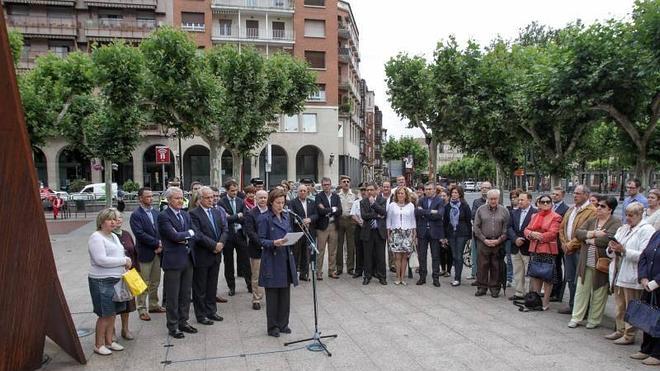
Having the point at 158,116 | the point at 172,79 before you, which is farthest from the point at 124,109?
the point at 172,79

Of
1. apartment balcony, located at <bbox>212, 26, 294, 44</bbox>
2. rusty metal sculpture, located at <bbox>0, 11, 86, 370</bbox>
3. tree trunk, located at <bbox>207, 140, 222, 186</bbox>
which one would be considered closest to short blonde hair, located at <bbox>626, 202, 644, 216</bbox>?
rusty metal sculpture, located at <bbox>0, 11, 86, 370</bbox>

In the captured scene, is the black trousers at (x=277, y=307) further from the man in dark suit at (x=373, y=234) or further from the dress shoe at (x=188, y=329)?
the man in dark suit at (x=373, y=234)

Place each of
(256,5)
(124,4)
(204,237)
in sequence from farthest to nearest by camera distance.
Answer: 1. (256,5)
2. (124,4)
3. (204,237)

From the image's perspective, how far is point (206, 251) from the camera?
6.59 m

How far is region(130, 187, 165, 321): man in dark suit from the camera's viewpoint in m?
6.67

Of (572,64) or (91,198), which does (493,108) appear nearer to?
(572,64)

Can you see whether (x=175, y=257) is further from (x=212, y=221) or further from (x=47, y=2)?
(x=47, y=2)

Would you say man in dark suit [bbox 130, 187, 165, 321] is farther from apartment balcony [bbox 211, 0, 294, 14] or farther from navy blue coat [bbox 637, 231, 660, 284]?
apartment balcony [bbox 211, 0, 294, 14]

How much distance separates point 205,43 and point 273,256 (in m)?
37.0

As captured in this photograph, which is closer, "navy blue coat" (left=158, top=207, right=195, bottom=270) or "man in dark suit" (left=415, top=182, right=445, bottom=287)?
"navy blue coat" (left=158, top=207, right=195, bottom=270)

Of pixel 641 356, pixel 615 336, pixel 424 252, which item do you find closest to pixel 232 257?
pixel 424 252

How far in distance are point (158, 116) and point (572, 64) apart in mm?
15640

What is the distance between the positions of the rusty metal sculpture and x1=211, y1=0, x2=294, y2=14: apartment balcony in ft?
127

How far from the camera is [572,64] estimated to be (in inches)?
453
